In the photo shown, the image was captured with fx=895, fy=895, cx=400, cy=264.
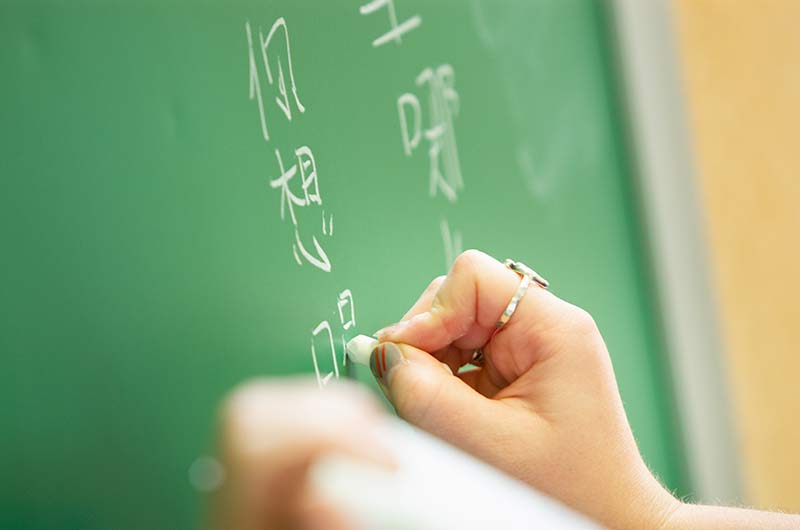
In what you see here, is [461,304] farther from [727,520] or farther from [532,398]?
[727,520]

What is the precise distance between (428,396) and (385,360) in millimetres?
36

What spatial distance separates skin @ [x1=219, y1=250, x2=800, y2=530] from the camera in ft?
1.58

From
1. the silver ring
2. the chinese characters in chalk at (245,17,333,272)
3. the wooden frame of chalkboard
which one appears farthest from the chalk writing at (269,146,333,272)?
the wooden frame of chalkboard

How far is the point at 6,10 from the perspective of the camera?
0.37 metres

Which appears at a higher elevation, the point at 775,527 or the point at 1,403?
the point at 1,403

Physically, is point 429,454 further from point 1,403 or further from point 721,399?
point 721,399

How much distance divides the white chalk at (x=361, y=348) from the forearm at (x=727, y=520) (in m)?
0.21

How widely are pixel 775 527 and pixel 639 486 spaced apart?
3.6 inches

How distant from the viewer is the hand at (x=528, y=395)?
0.48 metres

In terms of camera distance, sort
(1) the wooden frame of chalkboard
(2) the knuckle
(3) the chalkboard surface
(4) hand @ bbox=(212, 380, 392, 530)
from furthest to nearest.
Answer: (1) the wooden frame of chalkboard, (2) the knuckle, (3) the chalkboard surface, (4) hand @ bbox=(212, 380, 392, 530)

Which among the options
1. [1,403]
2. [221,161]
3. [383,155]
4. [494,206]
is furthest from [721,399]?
[1,403]

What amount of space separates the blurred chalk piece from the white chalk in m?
0.23

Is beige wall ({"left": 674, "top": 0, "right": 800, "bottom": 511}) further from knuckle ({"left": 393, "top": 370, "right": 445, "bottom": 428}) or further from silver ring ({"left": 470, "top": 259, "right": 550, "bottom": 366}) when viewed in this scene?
knuckle ({"left": 393, "top": 370, "right": 445, "bottom": 428})

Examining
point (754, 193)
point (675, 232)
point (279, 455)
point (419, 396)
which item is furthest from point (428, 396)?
point (754, 193)
